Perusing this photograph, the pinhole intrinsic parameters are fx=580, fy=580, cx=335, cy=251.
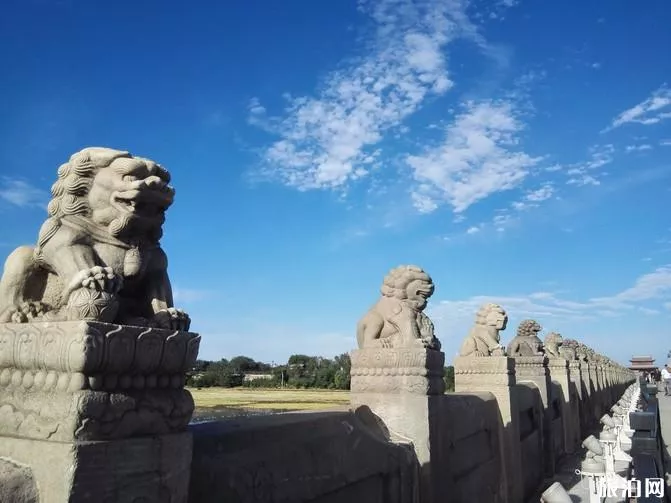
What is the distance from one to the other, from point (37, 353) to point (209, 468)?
0.95 m

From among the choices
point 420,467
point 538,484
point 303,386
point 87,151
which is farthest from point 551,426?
point 303,386

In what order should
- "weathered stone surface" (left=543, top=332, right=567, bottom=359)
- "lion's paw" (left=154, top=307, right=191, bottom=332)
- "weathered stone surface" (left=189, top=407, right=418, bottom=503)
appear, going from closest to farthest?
"lion's paw" (left=154, top=307, right=191, bottom=332) → "weathered stone surface" (left=189, top=407, right=418, bottom=503) → "weathered stone surface" (left=543, top=332, right=567, bottom=359)

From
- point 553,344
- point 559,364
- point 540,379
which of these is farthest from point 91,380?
point 553,344

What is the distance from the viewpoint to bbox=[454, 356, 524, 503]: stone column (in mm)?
7609

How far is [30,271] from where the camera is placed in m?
2.74

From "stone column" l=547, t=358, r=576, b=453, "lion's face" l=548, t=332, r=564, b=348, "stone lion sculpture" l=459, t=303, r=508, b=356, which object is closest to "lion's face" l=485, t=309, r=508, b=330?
"stone lion sculpture" l=459, t=303, r=508, b=356

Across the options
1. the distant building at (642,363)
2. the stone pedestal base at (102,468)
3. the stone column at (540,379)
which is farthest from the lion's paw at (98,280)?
the distant building at (642,363)

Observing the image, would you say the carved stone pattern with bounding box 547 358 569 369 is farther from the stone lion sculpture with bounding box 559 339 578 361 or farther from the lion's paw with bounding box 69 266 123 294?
the lion's paw with bounding box 69 266 123 294

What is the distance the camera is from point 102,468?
2.02m

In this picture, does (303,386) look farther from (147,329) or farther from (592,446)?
(147,329)

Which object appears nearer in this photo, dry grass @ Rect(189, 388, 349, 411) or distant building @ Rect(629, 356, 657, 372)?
dry grass @ Rect(189, 388, 349, 411)

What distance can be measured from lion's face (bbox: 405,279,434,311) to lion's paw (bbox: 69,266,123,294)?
138 inches

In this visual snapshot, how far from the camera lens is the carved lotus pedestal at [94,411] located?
2.00 meters

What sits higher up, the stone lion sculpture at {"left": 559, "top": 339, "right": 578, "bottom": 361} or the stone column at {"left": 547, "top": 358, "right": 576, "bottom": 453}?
the stone lion sculpture at {"left": 559, "top": 339, "right": 578, "bottom": 361}
